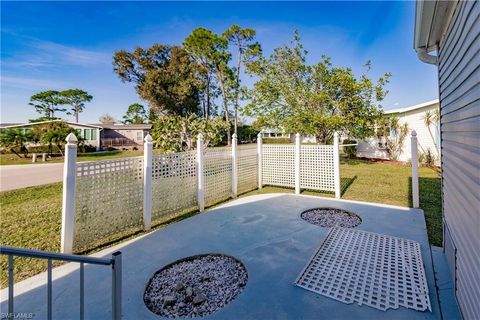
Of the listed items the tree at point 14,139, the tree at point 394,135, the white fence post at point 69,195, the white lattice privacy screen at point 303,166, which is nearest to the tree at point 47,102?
the tree at point 14,139

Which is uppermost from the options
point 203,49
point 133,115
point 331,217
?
point 203,49

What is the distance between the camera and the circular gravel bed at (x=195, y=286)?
85.7 inches

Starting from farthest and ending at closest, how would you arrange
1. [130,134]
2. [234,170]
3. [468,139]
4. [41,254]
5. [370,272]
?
[130,134]
[234,170]
[370,272]
[468,139]
[41,254]

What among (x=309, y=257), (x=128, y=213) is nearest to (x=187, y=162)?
(x=128, y=213)

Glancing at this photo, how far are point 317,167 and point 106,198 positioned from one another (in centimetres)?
Answer: 511

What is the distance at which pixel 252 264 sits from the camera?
288 centimetres

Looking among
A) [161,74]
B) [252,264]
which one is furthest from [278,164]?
[161,74]

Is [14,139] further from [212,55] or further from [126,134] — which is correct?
[212,55]

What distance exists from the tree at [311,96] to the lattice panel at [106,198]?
9.31 meters

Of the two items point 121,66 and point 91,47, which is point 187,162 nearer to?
point 91,47

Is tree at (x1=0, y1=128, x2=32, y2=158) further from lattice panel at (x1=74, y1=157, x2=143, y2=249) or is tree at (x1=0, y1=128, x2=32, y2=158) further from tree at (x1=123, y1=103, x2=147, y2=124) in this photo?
tree at (x1=123, y1=103, x2=147, y2=124)

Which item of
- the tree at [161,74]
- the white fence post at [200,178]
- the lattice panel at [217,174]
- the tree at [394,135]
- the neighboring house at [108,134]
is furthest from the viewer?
the neighboring house at [108,134]

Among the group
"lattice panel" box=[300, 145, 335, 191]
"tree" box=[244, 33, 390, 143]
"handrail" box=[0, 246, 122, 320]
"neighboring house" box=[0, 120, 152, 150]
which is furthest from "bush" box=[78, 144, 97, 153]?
"handrail" box=[0, 246, 122, 320]

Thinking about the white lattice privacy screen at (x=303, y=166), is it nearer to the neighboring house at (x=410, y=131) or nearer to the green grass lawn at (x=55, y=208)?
the green grass lawn at (x=55, y=208)
